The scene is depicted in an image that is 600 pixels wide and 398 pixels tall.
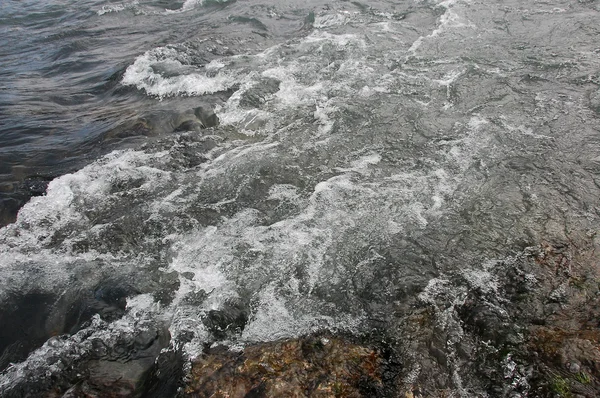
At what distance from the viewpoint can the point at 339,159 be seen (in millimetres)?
6340

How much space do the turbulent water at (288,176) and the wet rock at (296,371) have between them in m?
0.22

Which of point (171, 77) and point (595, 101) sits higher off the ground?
point (171, 77)

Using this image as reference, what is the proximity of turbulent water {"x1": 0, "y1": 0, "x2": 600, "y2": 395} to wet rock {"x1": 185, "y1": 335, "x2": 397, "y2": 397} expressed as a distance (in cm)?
22

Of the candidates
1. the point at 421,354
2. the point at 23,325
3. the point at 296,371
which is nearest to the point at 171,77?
the point at 23,325

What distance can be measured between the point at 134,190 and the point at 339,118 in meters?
3.86

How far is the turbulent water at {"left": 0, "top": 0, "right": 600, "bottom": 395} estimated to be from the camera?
4.30 m

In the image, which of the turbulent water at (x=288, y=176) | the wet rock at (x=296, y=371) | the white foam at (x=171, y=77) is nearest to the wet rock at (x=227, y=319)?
the turbulent water at (x=288, y=176)

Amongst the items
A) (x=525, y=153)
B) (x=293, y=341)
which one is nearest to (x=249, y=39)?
(x=525, y=153)

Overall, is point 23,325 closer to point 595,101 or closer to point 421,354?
point 421,354

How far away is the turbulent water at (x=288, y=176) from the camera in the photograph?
14.1 feet

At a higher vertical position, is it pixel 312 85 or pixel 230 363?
pixel 312 85

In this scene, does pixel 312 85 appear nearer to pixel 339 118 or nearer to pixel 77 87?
pixel 339 118

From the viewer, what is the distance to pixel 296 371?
343 centimetres

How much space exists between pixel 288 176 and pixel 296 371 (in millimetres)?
3301
